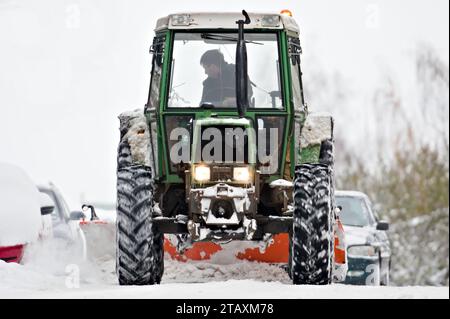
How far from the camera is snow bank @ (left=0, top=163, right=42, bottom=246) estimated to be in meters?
15.1

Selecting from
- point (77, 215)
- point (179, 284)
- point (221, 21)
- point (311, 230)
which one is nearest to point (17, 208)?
point (77, 215)

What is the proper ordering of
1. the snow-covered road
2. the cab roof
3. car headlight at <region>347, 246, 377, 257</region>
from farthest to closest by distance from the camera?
car headlight at <region>347, 246, 377, 257</region> → the cab roof → the snow-covered road

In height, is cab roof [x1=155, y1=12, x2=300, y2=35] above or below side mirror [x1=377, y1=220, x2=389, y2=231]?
above

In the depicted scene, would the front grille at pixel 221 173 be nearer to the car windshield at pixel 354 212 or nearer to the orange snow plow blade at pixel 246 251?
the orange snow plow blade at pixel 246 251

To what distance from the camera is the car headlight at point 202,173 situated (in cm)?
1340

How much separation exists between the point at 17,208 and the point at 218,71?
283 centimetres

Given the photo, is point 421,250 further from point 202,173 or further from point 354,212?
point 202,173

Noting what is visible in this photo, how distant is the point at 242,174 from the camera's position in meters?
13.4

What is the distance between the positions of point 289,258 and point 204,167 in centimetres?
200

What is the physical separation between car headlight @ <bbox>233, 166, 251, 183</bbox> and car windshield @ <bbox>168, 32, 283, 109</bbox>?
0.77m

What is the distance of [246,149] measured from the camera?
13500 mm

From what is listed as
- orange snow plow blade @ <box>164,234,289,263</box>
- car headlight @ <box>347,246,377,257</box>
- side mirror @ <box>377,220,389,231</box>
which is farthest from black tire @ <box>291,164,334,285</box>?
side mirror @ <box>377,220,389,231</box>

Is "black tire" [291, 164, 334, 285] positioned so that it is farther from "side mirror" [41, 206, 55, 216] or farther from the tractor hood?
"side mirror" [41, 206, 55, 216]
